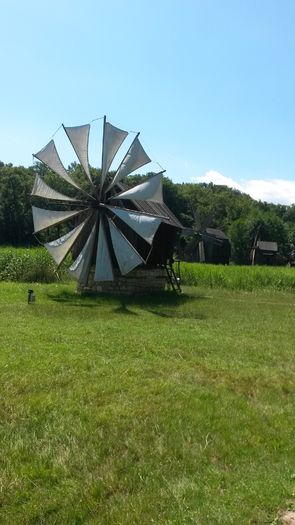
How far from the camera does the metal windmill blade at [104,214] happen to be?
19453mm

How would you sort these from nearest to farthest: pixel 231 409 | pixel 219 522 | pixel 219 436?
1. pixel 219 522
2. pixel 219 436
3. pixel 231 409

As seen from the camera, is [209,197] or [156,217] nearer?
[156,217]

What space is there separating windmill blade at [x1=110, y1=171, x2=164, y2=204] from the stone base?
337cm

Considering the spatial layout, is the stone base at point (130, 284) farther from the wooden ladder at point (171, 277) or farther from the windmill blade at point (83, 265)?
the windmill blade at point (83, 265)

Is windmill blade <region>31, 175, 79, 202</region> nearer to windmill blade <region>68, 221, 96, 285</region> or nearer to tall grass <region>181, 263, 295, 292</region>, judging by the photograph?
windmill blade <region>68, 221, 96, 285</region>

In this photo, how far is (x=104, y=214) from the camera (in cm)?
2083

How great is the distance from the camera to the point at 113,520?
13.9 feet

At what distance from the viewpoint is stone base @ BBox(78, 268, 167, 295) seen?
2150cm

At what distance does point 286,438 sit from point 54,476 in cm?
267

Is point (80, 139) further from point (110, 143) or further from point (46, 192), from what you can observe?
point (46, 192)

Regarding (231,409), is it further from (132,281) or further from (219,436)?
(132,281)

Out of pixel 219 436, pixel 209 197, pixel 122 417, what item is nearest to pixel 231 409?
pixel 219 436

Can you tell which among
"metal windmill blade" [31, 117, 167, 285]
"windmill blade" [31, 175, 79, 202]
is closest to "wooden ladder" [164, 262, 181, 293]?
"metal windmill blade" [31, 117, 167, 285]

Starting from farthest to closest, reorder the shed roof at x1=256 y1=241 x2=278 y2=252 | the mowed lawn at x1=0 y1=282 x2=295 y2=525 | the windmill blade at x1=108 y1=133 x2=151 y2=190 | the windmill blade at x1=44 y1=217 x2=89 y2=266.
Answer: the shed roof at x1=256 y1=241 x2=278 y2=252 → the windmill blade at x1=44 y1=217 x2=89 y2=266 → the windmill blade at x1=108 y1=133 x2=151 y2=190 → the mowed lawn at x1=0 y1=282 x2=295 y2=525
